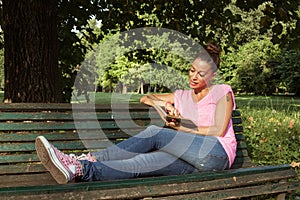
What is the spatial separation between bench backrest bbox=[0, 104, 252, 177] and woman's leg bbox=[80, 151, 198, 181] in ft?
2.11

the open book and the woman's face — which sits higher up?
the woman's face

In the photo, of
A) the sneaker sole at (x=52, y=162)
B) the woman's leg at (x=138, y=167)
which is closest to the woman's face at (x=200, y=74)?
the woman's leg at (x=138, y=167)

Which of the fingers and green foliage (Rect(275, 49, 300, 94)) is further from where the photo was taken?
green foliage (Rect(275, 49, 300, 94))

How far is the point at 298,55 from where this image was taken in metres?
27.7

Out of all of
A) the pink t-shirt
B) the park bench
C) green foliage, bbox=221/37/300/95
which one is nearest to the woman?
the pink t-shirt

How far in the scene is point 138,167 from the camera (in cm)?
324

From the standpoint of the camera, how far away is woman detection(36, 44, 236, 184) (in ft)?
10.1

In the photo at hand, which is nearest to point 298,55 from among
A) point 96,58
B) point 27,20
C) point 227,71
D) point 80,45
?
point 227,71

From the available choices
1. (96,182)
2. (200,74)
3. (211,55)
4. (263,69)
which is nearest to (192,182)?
(96,182)

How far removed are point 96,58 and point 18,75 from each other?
5.41 metres

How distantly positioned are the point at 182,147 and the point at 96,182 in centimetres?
79

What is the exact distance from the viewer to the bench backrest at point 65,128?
3.63 m

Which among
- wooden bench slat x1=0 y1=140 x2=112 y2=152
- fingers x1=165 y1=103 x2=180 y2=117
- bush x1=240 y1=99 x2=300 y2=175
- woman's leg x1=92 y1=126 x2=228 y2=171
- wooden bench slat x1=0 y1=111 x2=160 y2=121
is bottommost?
bush x1=240 y1=99 x2=300 y2=175

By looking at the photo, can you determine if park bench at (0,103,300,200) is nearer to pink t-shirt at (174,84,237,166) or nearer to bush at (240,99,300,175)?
pink t-shirt at (174,84,237,166)
